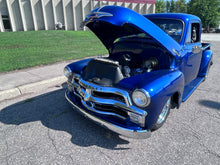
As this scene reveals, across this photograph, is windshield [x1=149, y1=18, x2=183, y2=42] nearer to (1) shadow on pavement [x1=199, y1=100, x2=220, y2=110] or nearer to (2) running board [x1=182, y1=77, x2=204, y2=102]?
(2) running board [x1=182, y1=77, x2=204, y2=102]

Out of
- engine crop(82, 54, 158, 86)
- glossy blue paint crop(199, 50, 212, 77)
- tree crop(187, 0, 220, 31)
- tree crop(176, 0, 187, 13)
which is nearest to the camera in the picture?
engine crop(82, 54, 158, 86)

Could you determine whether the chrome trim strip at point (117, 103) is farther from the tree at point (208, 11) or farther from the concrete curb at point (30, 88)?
the tree at point (208, 11)

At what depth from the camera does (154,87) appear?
209 centimetres

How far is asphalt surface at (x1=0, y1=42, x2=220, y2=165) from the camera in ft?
7.00

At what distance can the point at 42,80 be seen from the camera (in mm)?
4602

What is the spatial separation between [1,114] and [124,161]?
101 inches

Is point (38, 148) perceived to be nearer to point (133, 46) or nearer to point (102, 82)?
point (102, 82)

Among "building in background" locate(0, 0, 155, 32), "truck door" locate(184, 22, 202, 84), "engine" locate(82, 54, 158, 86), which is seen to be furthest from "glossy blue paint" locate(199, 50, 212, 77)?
"building in background" locate(0, 0, 155, 32)

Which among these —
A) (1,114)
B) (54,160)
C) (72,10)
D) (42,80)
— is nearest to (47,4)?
(72,10)

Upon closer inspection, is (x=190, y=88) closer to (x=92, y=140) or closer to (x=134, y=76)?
(x=134, y=76)

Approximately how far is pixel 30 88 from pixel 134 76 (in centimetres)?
305

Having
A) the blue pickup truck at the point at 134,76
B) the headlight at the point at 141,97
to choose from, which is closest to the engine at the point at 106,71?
the blue pickup truck at the point at 134,76

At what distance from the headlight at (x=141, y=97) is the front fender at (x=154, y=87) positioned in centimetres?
5

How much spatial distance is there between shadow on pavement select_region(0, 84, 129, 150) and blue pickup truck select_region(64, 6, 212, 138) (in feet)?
1.16
